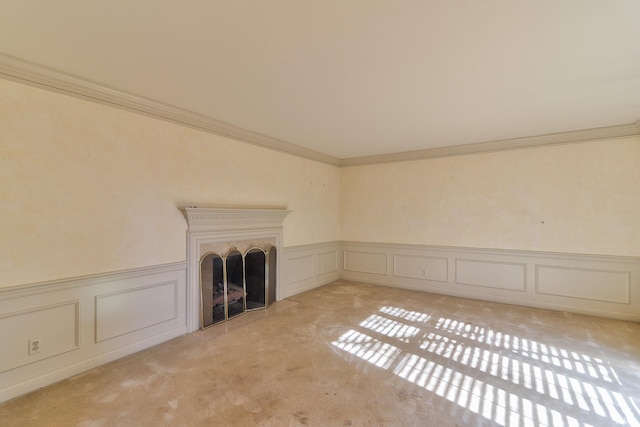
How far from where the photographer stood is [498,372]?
8.48 ft

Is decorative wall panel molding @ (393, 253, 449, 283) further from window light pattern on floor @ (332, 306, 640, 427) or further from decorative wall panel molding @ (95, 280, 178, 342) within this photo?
decorative wall panel molding @ (95, 280, 178, 342)

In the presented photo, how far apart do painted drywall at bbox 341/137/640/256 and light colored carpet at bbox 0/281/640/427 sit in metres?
1.22

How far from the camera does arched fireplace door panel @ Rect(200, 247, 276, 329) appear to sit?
3604mm

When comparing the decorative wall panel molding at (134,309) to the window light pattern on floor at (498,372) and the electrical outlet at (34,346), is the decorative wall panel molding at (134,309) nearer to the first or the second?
the electrical outlet at (34,346)

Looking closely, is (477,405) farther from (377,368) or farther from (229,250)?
(229,250)

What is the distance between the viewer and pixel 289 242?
489 cm

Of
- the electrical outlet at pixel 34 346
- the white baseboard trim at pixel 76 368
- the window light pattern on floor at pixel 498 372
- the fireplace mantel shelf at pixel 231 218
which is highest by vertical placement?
Answer: the fireplace mantel shelf at pixel 231 218

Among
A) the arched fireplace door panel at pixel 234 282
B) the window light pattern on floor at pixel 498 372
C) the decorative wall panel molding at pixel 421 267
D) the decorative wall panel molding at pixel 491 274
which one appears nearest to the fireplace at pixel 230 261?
the arched fireplace door panel at pixel 234 282

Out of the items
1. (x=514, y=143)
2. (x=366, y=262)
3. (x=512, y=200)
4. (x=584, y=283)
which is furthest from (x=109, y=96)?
(x=584, y=283)

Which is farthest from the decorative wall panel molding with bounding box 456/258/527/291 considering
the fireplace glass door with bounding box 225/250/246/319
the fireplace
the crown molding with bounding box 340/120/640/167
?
the fireplace glass door with bounding box 225/250/246/319

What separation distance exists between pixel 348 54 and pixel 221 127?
216cm

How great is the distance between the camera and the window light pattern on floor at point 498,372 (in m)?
2.07

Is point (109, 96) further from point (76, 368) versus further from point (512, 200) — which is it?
point (512, 200)

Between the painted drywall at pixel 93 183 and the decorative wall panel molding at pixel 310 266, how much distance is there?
1587 mm
